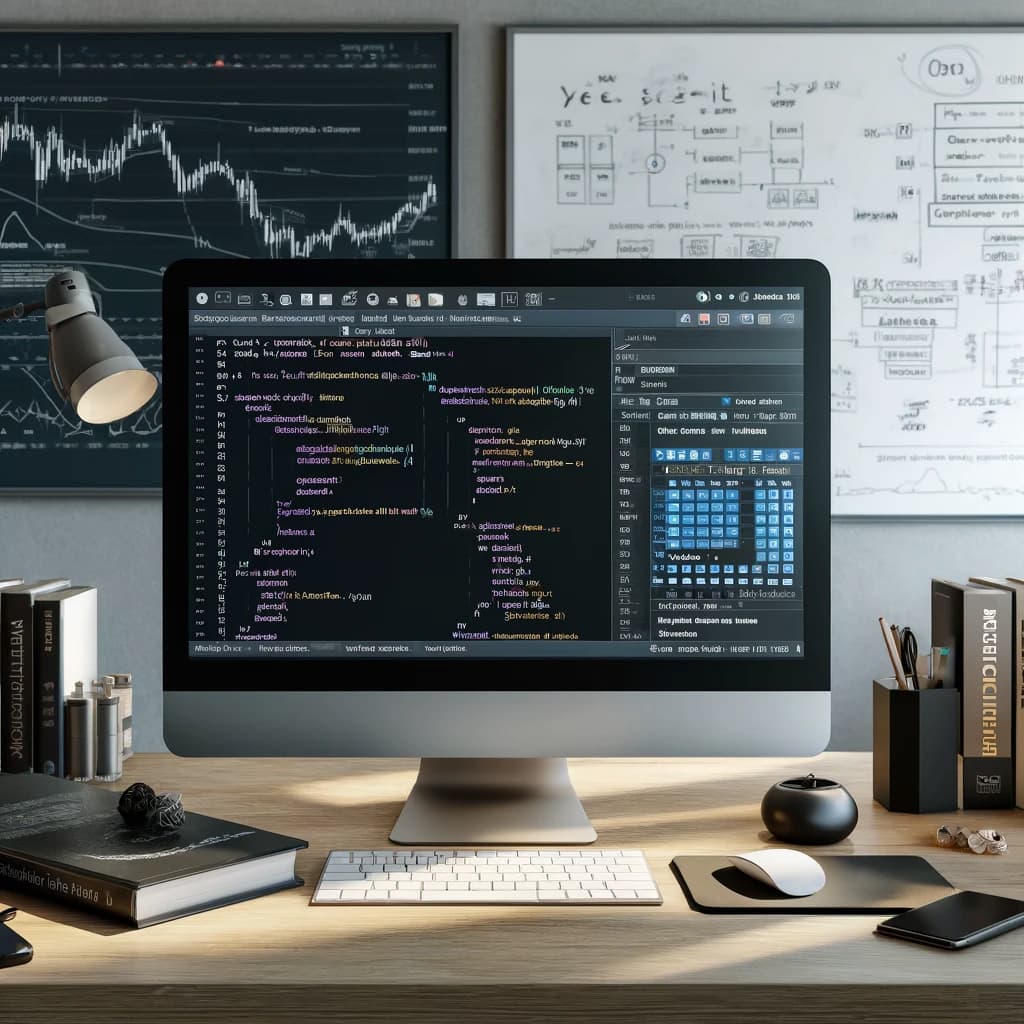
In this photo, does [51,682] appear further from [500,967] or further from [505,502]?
[500,967]

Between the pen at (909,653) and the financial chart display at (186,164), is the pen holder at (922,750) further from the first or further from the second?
the financial chart display at (186,164)

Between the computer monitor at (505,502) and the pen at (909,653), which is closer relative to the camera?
the computer monitor at (505,502)

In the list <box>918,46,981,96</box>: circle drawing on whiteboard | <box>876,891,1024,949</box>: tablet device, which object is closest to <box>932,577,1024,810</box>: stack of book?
<box>876,891,1024,949</box>: tablet device

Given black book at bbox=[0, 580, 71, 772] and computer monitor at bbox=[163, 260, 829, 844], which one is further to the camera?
black book at bbox=[0, 580, 71, 772]

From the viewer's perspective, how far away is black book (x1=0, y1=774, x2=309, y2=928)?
75 cm

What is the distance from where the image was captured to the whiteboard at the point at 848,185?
7.67 feet

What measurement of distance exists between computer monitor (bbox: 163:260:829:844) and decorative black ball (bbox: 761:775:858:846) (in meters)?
0.05

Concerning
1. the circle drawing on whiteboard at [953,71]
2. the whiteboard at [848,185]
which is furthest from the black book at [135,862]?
the circle drawing on whiteboard at [953,71]

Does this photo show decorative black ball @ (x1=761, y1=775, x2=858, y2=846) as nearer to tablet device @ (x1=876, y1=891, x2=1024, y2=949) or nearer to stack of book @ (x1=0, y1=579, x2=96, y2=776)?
tablet device @ (x1=876, y1=891, x2=1024, y2=949)

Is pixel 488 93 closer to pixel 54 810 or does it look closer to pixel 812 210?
pixel 812 210

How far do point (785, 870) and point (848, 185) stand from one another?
1.95m

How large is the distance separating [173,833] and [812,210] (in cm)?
204

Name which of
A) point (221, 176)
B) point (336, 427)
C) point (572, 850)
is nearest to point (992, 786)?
point (572, 850)

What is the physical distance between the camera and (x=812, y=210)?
7.72 ft
